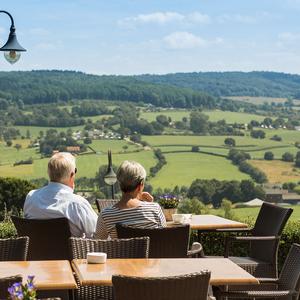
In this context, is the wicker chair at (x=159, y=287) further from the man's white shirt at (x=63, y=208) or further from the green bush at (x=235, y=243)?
the green bush at (x=235, y=243)

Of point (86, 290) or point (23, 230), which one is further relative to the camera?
point (23, 230)

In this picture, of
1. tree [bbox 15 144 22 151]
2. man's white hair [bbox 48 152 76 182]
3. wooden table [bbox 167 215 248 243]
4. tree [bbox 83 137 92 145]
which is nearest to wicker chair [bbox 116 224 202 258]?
man's white hair [bbox 48 152 76 182]

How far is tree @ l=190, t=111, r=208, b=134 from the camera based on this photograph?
211 ft

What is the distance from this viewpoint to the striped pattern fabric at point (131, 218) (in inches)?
196

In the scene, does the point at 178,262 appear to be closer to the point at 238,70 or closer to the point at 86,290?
the point at 86,290

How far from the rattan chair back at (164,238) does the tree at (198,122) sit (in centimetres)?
5917

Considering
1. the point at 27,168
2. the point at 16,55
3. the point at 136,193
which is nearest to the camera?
the point at 136,193

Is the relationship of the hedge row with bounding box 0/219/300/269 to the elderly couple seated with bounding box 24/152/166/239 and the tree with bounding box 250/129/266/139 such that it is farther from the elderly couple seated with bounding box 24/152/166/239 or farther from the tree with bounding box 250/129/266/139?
the tree with bounding box 250/129/266/139

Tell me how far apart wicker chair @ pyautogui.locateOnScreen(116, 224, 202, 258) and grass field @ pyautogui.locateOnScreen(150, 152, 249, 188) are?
3998 cm

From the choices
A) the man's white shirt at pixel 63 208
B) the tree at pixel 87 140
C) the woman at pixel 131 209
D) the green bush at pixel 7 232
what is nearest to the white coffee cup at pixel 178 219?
the man's white shirt at pixel 63 208

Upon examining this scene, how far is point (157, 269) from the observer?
411cm

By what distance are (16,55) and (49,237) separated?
15.1 ft

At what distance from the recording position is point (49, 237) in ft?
16.6

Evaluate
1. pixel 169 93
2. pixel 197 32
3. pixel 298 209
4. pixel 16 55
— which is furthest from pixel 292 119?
pixel 16 55
